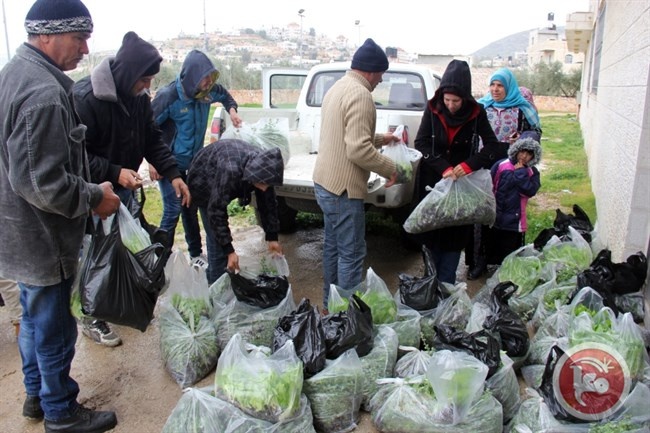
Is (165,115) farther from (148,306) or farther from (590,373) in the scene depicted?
(590,373)

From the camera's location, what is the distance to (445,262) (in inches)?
158

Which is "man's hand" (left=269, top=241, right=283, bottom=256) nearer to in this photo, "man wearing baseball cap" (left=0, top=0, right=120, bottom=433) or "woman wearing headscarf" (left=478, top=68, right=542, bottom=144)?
"man wearing baseball cap" (left=0, top=0, right=120, bottom=433)

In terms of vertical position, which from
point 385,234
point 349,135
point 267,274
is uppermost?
point 349,135

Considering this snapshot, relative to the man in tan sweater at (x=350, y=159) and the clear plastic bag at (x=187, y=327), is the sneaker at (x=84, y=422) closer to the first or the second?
the clear plastic bag at (x=187, y=327)

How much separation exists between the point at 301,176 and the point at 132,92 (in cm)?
175

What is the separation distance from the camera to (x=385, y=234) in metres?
6.20

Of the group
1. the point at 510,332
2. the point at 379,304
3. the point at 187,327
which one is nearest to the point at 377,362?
the point at 379,304

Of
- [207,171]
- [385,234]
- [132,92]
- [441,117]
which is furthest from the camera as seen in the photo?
[385,234]

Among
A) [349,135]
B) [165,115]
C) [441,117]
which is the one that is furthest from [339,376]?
[165,115]

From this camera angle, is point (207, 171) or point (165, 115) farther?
point (165, 115)

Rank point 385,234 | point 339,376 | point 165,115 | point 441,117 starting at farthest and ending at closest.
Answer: point 385,234 → point 165,115 → point 441,117 → point 339,376

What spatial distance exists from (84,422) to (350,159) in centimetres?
204

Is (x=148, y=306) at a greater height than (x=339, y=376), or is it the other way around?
(x=148, y=306)

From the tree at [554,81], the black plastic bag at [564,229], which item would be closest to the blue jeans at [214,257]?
the black plastic bag at [564,229]
